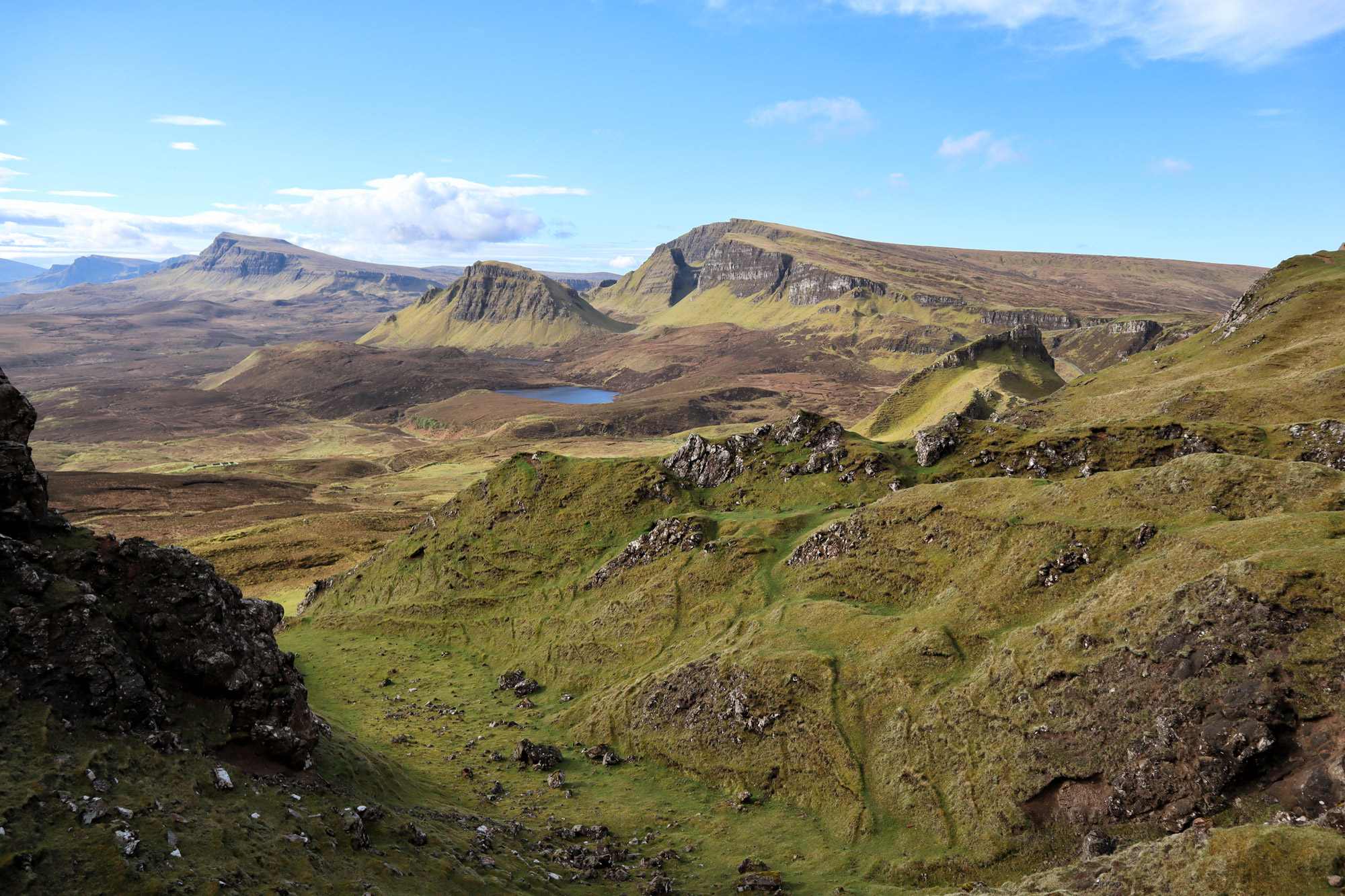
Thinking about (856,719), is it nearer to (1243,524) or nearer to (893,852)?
(893,852)

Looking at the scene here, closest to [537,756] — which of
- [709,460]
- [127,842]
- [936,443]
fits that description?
[127,842]

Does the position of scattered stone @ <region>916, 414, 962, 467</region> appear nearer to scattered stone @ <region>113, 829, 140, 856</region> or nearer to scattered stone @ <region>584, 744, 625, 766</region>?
scattered stone @ <region>584, 744, 625, 766</region>

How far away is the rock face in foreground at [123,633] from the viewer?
25375 mm

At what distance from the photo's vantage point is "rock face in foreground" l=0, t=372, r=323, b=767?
2538cm

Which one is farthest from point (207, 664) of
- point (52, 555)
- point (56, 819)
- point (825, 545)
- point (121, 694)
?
point (825, 545)

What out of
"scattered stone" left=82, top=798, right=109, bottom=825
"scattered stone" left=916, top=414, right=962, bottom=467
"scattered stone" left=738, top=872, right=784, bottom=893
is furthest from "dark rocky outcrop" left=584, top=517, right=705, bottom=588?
"scattered stone" left=82, top=798, right=109, bottom=825

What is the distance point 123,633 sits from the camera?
96.3ft

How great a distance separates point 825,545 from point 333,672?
48.8 meters

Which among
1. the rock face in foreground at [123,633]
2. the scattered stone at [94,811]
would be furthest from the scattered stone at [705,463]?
the scattered stone at [94,811]

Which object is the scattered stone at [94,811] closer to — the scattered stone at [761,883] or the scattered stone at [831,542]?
the scattered stone at [761,883]

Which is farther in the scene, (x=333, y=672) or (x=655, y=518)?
(x=655, y=518)

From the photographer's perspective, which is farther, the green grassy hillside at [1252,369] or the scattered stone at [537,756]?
the green grassy hillside at [1252,369]

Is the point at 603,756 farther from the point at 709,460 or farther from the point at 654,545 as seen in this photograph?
the point at 709,460

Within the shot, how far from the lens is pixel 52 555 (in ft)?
93.9
